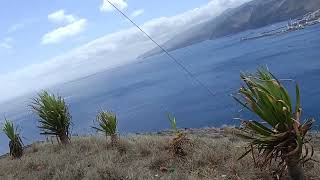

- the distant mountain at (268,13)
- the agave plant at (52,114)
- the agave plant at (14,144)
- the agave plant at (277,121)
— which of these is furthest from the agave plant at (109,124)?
the distant mountain at (268,13)

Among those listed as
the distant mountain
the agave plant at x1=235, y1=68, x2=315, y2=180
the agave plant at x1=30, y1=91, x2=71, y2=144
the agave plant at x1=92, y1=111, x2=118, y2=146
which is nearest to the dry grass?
the agave plant at x1=92, y1=111, x2=118, y2=146

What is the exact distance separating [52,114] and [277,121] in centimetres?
697

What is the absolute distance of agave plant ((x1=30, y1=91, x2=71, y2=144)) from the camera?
35.9ft

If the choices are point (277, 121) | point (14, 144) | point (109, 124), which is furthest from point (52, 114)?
point (277, 121)

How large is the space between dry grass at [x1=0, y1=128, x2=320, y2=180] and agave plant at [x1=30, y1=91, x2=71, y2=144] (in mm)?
977

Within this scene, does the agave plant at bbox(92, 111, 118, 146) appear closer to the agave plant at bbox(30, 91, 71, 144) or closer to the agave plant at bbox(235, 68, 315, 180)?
the agave plant at bbox(30, 91, 71, 144)

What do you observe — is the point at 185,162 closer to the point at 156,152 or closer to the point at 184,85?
the point at 156,152

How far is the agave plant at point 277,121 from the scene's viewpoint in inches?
203

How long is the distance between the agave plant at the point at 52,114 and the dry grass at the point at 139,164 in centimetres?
98

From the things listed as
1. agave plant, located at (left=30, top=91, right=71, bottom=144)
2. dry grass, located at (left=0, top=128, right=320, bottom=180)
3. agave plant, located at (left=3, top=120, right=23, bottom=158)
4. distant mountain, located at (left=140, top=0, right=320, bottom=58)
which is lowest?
dry grass, located at (left=0, top=128, right=320, bottom=180)

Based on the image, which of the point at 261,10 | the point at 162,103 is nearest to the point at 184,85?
the point at 162,103

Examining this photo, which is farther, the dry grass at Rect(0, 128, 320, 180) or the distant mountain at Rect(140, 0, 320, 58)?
the distant mountain at Rect(140, 0, 320, 58)

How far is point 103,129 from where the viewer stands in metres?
10.1

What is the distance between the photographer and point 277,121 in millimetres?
5246
